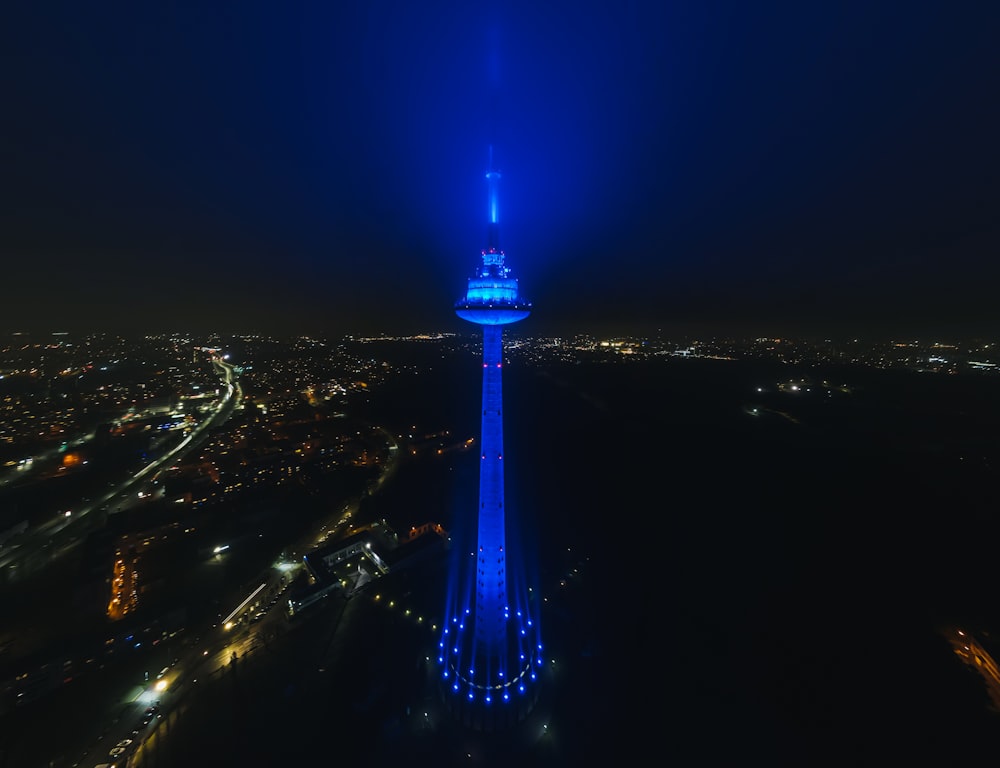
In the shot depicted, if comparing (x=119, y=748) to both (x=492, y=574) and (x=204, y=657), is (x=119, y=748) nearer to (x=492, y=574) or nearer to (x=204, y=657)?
(x=204, y=657)

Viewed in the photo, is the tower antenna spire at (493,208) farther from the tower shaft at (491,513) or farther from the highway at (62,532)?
the highway at (62,532)

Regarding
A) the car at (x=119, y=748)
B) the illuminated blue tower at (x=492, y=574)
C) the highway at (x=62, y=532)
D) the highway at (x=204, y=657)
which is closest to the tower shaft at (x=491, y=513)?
the illuminated blue tower at (x=492, y=574)

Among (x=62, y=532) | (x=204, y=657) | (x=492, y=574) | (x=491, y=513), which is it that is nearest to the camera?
(x=491, y=513)

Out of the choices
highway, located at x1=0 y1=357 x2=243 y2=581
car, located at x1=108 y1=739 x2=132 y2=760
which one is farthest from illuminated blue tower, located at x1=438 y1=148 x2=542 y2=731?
highway, located at x1=0 y1=357 x2=243 y2=581

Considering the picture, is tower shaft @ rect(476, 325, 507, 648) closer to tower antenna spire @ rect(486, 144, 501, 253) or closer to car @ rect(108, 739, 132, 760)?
tower antenna spire @ rect(486, 144, 501, 253)

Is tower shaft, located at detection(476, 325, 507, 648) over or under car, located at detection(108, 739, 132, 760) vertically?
over

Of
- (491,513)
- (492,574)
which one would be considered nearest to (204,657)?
(492,574)

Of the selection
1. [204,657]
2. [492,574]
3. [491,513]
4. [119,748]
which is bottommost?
[119,748]

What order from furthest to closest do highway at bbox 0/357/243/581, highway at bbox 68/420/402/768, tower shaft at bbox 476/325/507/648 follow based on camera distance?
highway at bbox 0/357/243/581 → tower shaft at bbox 476/325/507/648 → highway at bbox 68/420/402/768
